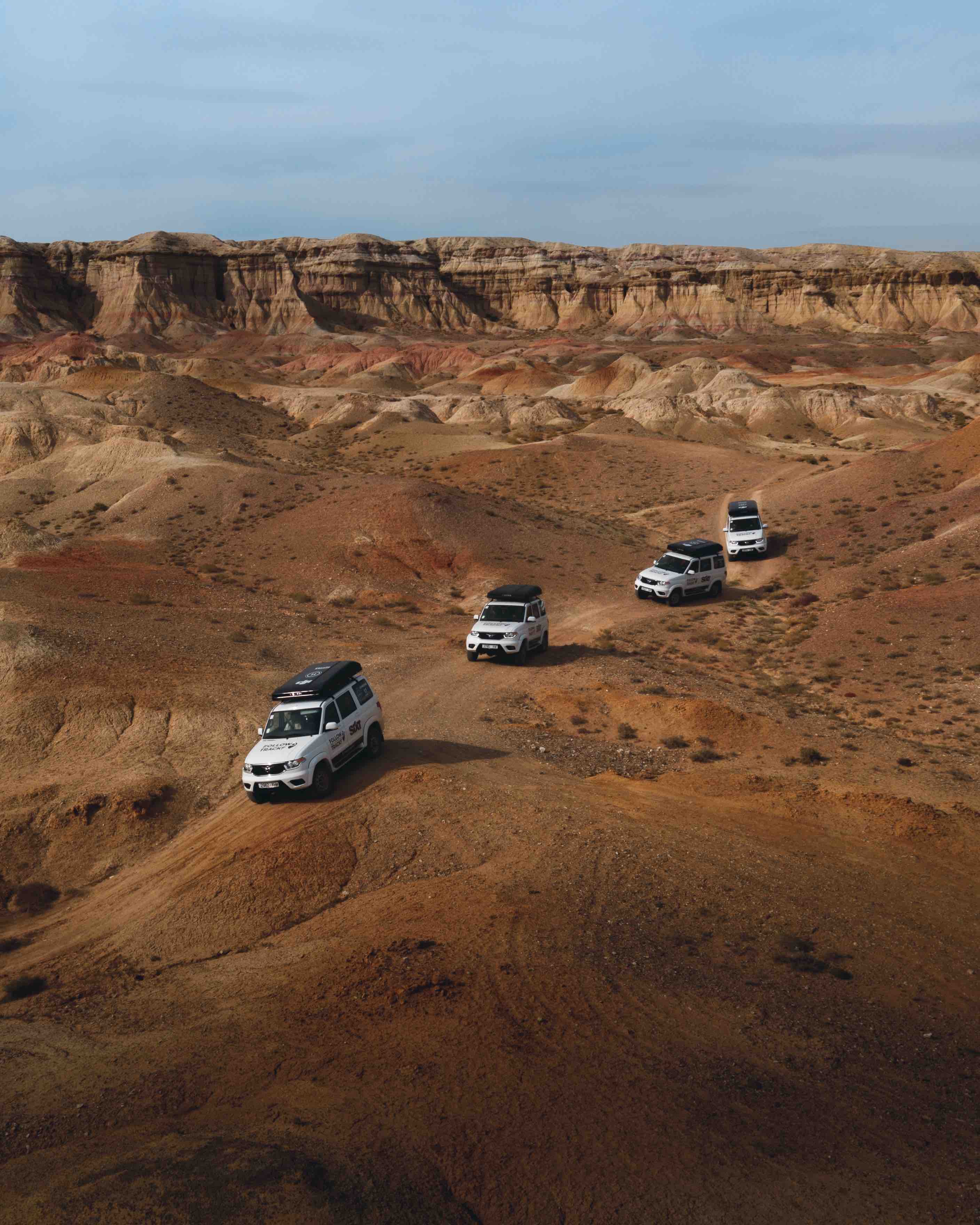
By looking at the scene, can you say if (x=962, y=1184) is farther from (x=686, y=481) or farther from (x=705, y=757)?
(x=686, y=481)

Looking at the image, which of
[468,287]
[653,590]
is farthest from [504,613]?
[468,287]

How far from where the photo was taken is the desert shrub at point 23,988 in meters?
12.6

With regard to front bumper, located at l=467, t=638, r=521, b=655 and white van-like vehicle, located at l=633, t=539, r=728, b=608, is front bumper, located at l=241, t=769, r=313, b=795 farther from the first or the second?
white van-like vehicle, located at l=633, t=539, r=728, b=608

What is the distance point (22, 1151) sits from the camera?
8789mm

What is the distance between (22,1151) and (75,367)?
98.9m

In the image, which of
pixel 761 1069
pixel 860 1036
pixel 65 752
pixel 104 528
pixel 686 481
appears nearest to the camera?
pixel 761 1069

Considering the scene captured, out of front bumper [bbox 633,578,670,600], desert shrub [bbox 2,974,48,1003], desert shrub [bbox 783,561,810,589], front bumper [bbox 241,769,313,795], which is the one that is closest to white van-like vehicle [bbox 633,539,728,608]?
front bumper [bbox 633,578,670,600]

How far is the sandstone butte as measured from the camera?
6156 inches

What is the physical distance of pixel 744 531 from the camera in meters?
45.8

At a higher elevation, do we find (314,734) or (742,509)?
(314,734)

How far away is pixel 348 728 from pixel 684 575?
22247 millimetres

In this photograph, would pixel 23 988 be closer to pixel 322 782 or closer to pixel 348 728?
pixel 322 782

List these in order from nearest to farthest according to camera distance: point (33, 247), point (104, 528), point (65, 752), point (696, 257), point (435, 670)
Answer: point (65, 752), point (435, 670), point (104, 528), point (33, 247), point (696, 257)

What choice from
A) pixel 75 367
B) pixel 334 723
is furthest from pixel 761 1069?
pixel 75 367
